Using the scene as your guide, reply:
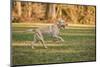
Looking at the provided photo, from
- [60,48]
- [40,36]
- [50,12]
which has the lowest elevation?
[60,48]

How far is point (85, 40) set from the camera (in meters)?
2.67

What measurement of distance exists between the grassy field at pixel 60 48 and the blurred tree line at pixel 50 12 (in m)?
0.11

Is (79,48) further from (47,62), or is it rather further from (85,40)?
(47,62)

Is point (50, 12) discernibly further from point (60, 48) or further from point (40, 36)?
point (60, 48)

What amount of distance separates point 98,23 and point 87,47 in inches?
13.1

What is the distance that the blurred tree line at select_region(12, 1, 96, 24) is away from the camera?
7.73 feet

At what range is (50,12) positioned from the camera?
2.49 metres

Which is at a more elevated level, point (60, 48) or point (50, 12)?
point (50, 12)

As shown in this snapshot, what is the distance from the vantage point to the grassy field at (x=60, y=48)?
2.36m

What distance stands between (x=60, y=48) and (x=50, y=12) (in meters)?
0.42

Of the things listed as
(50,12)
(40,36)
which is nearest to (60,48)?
(40,36)

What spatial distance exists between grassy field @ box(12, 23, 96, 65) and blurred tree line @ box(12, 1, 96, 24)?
4.2 inches

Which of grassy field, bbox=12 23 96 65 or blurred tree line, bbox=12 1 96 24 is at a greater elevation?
blurred tree line, bbox=12 1 96 24
